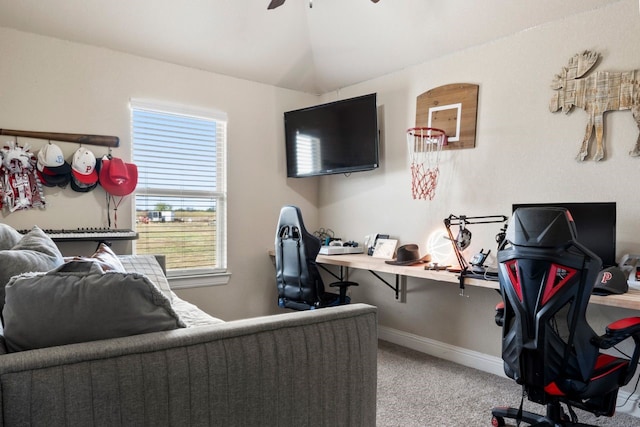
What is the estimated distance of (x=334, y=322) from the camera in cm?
144

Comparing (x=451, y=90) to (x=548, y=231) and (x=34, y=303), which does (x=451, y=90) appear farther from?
(x=34, y=303)

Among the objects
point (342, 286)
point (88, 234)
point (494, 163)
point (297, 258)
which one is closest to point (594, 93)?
point (494, 163)

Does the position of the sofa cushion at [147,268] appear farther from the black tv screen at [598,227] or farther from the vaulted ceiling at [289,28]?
the black tv screen at [598,227]

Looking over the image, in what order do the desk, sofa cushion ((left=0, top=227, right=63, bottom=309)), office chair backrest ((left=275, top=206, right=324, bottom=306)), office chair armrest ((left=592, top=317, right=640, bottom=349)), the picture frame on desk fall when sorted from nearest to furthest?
sofa cushion ((left=0, top=227, right=63, bottom=309))
office chair armrest ((left=592, top=317, right=640, bottom=349))
the desk
office chair backrest ((left=275, top=206, right=324, bottom=306))
the picture frame on desk

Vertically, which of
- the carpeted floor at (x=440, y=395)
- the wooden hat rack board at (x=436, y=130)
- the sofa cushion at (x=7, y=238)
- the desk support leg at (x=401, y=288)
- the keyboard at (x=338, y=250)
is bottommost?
the carpeted floor at (x=440, y=395)

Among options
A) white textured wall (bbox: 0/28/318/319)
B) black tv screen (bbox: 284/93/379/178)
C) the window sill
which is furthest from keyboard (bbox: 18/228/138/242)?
black tv screen (bbox: 284/93/379/178)

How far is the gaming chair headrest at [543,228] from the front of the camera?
6.17ft

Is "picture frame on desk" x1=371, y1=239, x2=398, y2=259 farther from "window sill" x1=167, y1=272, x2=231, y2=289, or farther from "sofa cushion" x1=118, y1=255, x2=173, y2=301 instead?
"sofa cushion" x1=118, y1=255, x2=173, y2=301

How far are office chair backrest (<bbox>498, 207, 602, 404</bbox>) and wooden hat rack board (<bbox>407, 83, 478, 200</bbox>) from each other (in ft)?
5.00

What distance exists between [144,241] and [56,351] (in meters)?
2.82

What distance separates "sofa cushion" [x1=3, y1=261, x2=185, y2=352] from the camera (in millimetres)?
1115

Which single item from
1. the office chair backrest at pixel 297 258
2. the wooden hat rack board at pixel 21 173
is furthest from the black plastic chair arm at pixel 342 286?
the wooden hat rack board at pixel 21 173

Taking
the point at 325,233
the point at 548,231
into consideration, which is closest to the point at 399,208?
the point at 325,233

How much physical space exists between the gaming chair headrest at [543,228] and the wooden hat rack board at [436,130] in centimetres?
146
